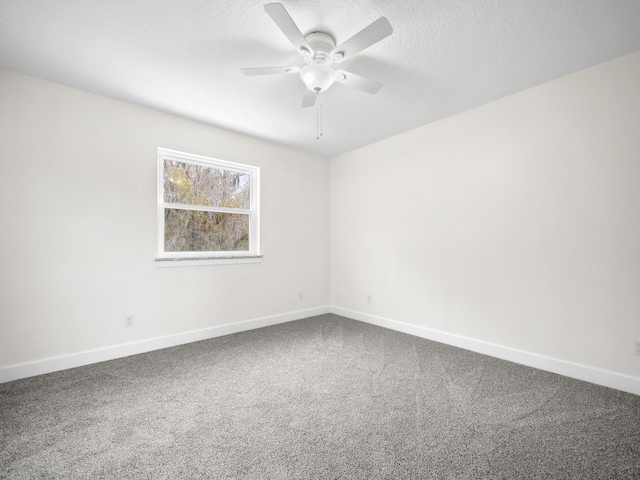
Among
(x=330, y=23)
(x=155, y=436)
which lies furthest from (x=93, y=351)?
(x=330, y=23)

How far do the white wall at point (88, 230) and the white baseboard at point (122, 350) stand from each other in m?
0.05

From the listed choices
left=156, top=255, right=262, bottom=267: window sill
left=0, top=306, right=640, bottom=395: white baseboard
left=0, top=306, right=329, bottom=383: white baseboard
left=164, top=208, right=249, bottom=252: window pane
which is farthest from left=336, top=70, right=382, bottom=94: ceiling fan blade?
left=0, top=306, right=329, bottom=383: white baseboard

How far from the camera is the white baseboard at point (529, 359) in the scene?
2188 mm

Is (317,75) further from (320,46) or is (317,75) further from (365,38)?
(365,38)

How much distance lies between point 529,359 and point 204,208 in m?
3.63

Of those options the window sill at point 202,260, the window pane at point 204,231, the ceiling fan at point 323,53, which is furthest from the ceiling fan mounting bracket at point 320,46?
the window sill at point 202,260

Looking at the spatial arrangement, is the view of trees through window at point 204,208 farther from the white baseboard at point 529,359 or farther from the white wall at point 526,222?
the white baseboard at point 529,359

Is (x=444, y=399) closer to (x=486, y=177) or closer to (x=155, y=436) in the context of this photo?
(x=155, y=436)

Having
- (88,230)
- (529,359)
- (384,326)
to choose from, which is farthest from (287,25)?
(384,326)

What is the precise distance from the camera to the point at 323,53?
2.00 metres

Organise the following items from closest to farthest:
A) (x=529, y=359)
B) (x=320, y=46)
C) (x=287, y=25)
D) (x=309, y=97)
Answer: (x=287, y=25) → (x=320, y=46) → (x=309, y=97) → (x=529, y=359)

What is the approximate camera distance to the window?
3.22m

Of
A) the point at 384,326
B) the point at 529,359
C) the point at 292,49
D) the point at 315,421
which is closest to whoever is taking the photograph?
the point at 315,421

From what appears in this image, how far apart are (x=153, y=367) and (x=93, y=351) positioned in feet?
1.97
